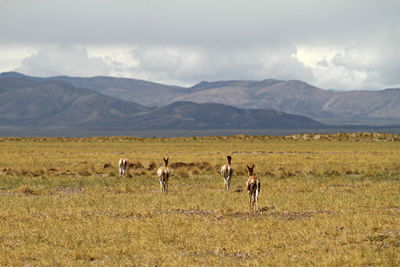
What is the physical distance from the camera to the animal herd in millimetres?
18594

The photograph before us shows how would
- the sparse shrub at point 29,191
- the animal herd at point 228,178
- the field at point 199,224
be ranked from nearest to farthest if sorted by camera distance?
the field at point 199,224 → the animal herd at point 228,178 → the sparse shrub at point 29,191

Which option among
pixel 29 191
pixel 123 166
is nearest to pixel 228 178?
pixel 29 191

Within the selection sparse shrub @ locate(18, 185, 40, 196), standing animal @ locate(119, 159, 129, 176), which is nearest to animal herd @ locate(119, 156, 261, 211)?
standing animal @ locate(119, 159, 129, 176)

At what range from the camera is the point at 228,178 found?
26.5 metres

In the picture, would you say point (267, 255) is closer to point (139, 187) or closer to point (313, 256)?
point (313, 256)

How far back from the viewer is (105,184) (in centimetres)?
3044

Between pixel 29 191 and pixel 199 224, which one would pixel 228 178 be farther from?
pixel 199 224

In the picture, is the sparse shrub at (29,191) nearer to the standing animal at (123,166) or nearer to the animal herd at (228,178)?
the animal herd at (228,178)

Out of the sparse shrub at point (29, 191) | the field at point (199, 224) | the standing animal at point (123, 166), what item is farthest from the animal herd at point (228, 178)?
the sparse shrub at point (29, 191)

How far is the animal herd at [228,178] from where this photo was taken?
1859cm

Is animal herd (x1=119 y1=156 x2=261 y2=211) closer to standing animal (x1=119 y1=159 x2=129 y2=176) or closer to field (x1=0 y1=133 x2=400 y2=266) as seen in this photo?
standing animal (x1=119 y1=159 x2=129 y2=176)

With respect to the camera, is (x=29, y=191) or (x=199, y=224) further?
(x=29, y=191)

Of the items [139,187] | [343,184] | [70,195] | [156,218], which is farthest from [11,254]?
[343,184]

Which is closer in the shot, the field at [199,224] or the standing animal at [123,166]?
the field at [199,224]
